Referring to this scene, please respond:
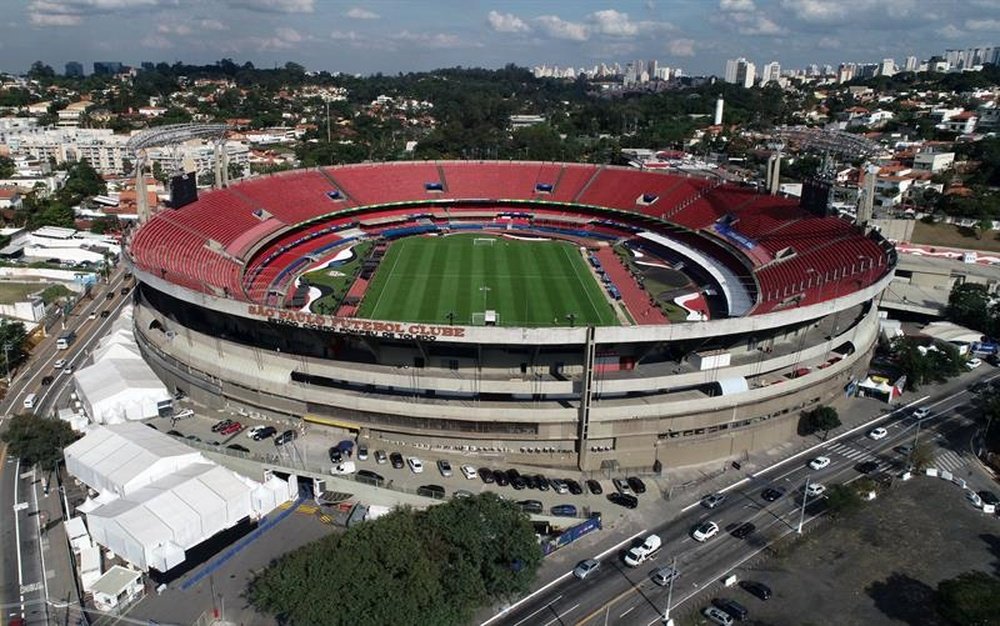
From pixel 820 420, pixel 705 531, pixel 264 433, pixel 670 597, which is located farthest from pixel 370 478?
pixel 820 420

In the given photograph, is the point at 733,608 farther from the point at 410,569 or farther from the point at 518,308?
the point at 518,308

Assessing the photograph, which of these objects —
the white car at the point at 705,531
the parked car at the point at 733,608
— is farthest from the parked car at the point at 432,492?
the parked car at the point at 733,608

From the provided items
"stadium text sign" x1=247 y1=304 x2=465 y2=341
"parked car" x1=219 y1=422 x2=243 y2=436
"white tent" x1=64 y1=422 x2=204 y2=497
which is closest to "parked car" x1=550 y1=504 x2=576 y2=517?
"stadium text sign" x1=247 y1=304 x2=465 y2=341

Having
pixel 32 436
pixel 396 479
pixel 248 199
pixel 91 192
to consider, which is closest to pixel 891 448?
pixel 396 479

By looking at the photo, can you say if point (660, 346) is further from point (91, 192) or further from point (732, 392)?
point (91, 192)

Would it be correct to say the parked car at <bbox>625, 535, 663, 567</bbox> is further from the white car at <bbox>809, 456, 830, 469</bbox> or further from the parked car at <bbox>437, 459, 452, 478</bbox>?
the white car at <bbox>809, 456, 830, 469</bbox>

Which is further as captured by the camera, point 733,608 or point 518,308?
point 518,308
